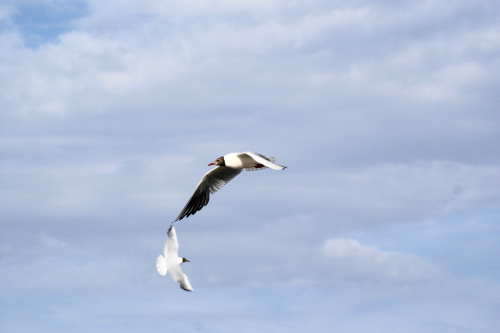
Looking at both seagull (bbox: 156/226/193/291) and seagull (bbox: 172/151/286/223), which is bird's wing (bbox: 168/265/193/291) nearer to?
seagull (bbox: 156/226/193/291)

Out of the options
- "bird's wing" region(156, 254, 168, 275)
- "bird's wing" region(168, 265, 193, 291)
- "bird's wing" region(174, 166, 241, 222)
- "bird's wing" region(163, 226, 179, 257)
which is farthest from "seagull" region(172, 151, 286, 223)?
"bird's wing" region(168, 265, 193, 291)

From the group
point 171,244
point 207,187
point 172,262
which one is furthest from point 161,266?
point 207,187

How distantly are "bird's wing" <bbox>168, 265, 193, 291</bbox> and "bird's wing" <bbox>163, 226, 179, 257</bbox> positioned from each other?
55 cm

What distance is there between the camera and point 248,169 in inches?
1289

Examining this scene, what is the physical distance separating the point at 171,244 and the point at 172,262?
0.69 metres

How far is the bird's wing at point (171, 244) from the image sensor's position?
27781 mm

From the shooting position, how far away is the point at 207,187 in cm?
3425

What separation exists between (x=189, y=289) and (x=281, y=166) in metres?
5.67

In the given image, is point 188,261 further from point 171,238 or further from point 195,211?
point 195,211

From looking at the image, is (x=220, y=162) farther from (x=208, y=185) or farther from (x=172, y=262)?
(x=172, y=262)

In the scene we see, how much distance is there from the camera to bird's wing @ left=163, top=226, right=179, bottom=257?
2778 centimetres

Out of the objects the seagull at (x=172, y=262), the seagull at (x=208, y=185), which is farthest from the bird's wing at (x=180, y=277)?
the seagull at (x=208, y=185)

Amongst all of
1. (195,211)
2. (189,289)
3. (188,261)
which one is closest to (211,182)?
(195,211)

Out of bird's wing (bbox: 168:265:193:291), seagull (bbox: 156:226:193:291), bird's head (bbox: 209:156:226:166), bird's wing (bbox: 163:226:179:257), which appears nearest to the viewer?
bird's wing (bbox: 168:265:193:291)
